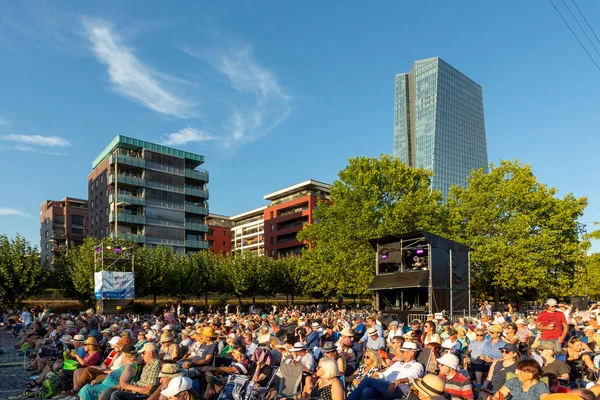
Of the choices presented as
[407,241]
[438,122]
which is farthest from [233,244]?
[407,241]

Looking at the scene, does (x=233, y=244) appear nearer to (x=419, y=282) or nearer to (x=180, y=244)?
(x=180, y=244)

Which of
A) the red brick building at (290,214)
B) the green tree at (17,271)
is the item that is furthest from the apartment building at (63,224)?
the green tree at (17,271)

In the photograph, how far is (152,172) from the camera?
214 feet

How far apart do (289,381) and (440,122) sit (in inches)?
5644

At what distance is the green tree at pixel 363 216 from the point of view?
32.5 meters

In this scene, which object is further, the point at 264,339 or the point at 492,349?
the point at 264,339

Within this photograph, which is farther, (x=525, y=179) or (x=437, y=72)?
(x=437, y=72)

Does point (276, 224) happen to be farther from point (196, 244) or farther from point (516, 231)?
point (516, 231)

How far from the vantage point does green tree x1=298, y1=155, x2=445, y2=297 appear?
32.5 metres

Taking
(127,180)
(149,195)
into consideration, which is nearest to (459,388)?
(127,180)

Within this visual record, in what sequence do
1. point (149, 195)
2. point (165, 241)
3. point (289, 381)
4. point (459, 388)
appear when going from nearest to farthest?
1. point (459, 388)
2. point (289, 381)
3. point (149, 195)
4. point (165, 241)

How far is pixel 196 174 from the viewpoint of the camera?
7044 cm

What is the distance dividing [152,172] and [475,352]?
2385 inches

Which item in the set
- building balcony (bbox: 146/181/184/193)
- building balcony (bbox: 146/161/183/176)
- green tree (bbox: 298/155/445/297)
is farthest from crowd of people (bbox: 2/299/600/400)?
building balcony (bbox: 146/161/183/176)
